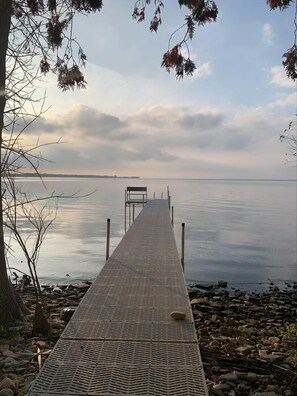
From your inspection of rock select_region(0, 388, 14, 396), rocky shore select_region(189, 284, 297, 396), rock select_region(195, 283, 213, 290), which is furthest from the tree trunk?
rock select_region(195, 283, 213, 290)

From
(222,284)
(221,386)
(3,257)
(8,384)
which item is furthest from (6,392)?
(222,284)

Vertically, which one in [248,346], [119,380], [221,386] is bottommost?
[248,346]

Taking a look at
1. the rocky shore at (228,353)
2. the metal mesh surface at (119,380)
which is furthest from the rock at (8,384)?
the metal mesh surface at (119,380)

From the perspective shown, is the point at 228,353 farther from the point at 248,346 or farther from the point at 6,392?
the point at 6,392

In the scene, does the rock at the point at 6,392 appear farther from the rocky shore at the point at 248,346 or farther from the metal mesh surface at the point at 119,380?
the rocky shore at the point at 248,346

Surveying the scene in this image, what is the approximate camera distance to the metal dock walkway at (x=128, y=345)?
3863mm

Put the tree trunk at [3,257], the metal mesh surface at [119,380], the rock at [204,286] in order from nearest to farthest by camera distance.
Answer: the metal mesh surface at [119,380] < the tree trunk at [3,257] < the rock at [204,286]

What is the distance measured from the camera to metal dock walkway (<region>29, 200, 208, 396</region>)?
3.86 m

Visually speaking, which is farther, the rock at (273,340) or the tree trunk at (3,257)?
the rock at (273,340)

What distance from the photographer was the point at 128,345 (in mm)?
4820

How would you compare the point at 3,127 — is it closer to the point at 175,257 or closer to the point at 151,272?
the point at 151,272

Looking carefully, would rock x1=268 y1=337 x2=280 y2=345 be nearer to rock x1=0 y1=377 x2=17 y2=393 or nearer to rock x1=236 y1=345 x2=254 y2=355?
rock x1=236 y1=345 x2=254 y2=355

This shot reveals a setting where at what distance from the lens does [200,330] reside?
28.5 feet

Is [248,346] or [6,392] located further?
[248,346]
